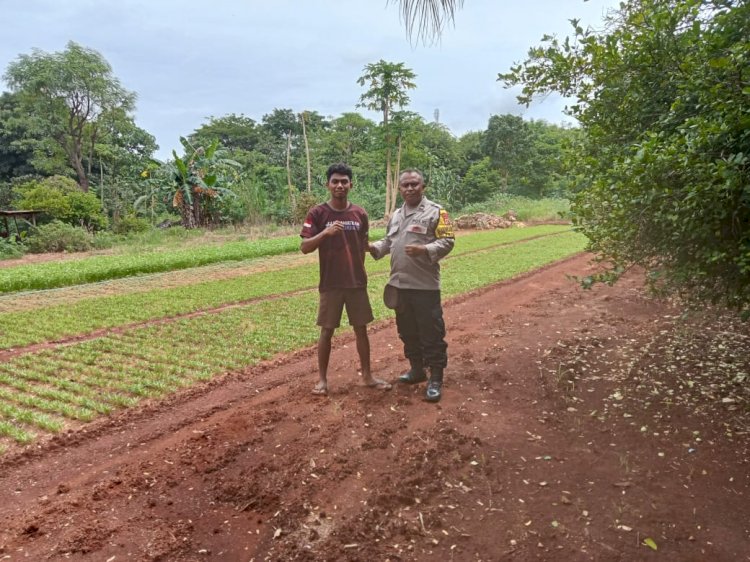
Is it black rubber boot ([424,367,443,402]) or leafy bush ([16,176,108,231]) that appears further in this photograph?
leafy bush ([16,176,108,231])

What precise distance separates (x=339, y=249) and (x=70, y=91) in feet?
94.9

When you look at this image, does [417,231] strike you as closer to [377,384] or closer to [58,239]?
[377,384]

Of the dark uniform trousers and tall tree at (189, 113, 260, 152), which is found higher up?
tall tree at (189, 113, 260, 152)

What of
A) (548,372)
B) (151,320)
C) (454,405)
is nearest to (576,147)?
(548,372)

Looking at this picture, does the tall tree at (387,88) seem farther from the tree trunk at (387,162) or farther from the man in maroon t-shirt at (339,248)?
the man in maroon t-shirt at (339,248)

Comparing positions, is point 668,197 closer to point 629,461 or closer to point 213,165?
point 629,461

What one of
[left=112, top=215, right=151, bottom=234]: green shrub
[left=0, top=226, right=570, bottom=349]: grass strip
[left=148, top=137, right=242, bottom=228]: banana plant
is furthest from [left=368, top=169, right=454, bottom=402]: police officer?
[left=112, top=215, right=151, bottom=234]: green shrub

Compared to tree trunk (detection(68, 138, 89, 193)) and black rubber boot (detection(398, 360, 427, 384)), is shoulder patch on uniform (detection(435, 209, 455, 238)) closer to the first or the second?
black rubber boot (detection(398, 360, 427, 384))

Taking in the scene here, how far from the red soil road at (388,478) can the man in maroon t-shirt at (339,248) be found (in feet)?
2.44

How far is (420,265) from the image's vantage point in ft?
12.5

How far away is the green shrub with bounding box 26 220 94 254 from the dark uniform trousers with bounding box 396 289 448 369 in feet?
58.8

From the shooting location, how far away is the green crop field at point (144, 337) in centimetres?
440

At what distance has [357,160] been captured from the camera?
3322cm

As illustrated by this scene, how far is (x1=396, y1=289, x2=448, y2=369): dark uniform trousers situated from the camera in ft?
12.7
